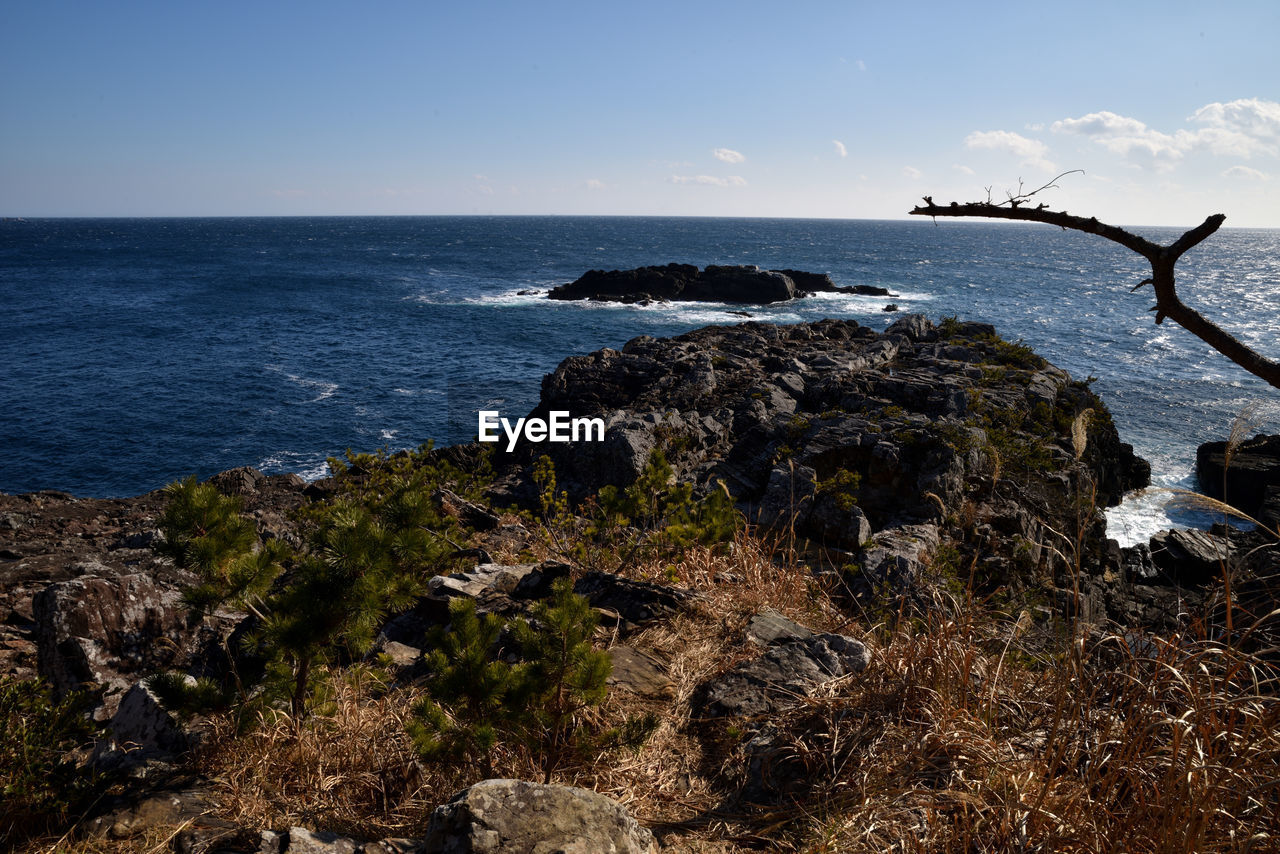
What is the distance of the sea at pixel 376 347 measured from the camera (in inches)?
1059

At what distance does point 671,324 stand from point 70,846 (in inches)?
1960

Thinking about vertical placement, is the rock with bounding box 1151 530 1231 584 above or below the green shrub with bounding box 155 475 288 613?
below

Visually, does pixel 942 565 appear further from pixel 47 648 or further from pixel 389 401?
pixel 389 401

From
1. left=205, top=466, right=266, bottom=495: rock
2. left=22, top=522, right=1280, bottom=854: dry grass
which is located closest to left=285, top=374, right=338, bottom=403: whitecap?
left=205, top=466, right=266, bottom=495: rock

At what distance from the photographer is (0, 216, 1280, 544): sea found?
26906 mm

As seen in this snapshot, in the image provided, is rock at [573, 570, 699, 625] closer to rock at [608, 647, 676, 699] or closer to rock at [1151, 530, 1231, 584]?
rock at [608, 647, 676, 699]

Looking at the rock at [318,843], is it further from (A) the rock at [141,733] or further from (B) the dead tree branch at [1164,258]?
(B) the dead tree branch at [1164,258]

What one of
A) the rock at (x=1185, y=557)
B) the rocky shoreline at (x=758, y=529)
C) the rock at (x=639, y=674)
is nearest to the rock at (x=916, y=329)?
the rocky shoreline at (x=758, y=529)

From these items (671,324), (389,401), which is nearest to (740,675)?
(389,401)

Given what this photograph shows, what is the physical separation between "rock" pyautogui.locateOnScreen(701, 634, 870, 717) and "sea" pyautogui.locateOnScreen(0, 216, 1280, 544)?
194 cm

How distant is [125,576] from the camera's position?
5.16 metres

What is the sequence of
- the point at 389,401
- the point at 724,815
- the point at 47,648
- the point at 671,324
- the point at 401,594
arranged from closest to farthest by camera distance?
1. the point at 724,815
2. the point at 401,594
3. the point at 47,648
4. the point at 389,401
5. the point at 671,324

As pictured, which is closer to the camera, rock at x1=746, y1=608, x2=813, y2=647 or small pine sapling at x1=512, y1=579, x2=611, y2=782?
small pine sapling at x1=512, y1=579, x2=611, y2=782

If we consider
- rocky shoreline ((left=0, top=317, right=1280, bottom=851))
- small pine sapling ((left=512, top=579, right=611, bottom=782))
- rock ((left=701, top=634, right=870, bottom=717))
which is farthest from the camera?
rock ((left=701, top=634, right=870, bottom=717))
